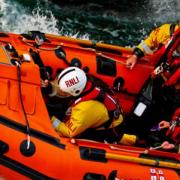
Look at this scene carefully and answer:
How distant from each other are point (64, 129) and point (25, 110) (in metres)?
0.32

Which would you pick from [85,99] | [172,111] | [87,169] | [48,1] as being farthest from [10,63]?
[48,1]

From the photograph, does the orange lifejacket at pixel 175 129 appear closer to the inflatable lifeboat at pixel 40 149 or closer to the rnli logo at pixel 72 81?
the inflatable lifeboat at pixel 40 149

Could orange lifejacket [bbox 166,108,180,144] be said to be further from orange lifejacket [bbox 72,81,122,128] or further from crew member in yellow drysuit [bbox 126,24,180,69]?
crew member in yellow drysuit [bbox 126,24,180,69]

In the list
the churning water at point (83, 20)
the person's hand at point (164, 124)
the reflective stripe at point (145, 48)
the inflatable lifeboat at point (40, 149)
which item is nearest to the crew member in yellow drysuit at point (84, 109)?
the inflatable lifeboat at point (40, 149)

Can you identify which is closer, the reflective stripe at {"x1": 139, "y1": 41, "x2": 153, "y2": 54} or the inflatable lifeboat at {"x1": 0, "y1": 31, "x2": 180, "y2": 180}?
the inflatable lifeboat at {"x1": 0, "y1": 31, "x2": 180, "y2": 180}

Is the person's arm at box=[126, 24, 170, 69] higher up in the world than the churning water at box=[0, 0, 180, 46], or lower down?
higher up

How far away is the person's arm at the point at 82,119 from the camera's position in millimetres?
3539

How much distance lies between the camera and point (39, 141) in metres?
3.45

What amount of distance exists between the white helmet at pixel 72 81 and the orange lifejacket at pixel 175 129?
0.80 meters

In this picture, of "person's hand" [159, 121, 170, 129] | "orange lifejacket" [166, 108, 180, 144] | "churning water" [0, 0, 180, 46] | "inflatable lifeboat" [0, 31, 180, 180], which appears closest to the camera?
"inflatable lifeboat" [0, 31, 180, 180]

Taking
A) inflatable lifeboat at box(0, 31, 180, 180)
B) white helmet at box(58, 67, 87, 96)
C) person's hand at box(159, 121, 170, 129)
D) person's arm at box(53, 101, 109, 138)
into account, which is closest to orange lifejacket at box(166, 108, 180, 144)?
person's hand at box(159, 121, 170, 129)

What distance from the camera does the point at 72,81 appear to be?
A: 11.3 feet

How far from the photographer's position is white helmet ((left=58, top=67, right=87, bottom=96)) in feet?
11.4

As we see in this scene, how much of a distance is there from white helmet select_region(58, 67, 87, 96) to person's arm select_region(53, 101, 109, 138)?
0.12m
